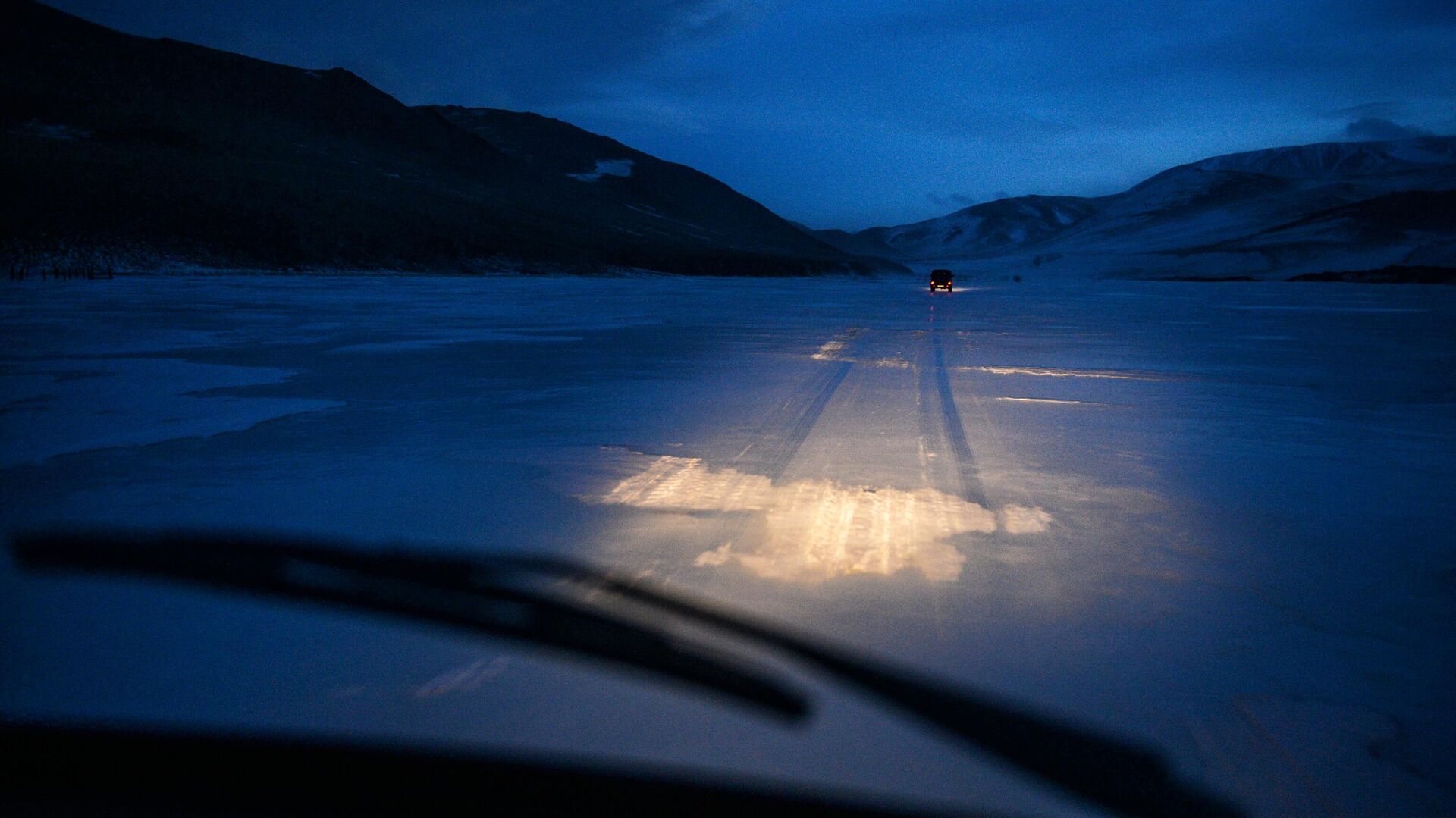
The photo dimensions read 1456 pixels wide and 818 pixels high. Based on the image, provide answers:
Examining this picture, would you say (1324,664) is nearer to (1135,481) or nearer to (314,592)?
(1135,481)

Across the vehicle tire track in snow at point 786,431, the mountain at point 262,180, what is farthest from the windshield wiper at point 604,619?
the mountain at point 262,180

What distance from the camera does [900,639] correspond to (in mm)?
2453

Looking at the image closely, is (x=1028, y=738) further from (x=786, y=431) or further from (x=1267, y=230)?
(x=1267, y=230)

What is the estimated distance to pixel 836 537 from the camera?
341 centimetres

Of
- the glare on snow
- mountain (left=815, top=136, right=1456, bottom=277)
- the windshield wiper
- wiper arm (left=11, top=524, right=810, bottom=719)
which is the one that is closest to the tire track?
the glare on snow

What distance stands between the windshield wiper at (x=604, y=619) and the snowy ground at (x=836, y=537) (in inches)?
3.9

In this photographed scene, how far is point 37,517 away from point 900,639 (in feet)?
11.8

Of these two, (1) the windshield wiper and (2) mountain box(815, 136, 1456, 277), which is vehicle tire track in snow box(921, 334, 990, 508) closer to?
(1) the windshield wiper

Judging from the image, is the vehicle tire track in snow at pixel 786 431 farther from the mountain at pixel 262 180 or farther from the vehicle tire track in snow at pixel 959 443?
the mountain at pixel 262 180

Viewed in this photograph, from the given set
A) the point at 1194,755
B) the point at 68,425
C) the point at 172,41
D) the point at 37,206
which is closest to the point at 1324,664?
the point at 1194,755

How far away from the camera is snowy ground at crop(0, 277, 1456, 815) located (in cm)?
199

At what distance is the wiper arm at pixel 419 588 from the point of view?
2230mm

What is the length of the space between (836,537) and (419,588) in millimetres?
1578

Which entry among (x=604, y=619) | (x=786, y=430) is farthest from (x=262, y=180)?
(x=604, y=619)
